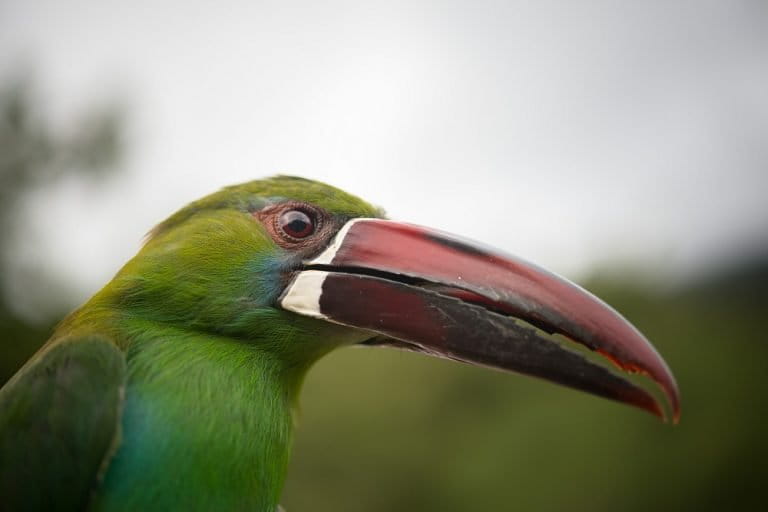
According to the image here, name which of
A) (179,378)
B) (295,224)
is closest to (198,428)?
(179,378)

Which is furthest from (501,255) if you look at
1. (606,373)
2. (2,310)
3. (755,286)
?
(755,286)

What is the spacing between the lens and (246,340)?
209cm

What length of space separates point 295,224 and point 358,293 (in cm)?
38

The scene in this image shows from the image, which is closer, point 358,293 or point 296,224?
point 358,293

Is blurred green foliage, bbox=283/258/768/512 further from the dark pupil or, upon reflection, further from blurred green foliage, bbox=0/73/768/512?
the dark pupil

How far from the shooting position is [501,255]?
2031mm

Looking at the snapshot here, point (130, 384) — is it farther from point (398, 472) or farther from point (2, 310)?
point (398, 472)

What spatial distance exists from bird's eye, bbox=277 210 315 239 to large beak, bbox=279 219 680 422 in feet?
0.40

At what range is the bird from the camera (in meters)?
1.75

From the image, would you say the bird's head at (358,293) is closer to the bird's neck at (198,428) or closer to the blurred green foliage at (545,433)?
the bird's neck at (198,428)

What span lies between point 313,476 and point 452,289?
39.9 ft

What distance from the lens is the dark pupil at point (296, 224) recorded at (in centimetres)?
223

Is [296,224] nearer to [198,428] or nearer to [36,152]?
[198,428]

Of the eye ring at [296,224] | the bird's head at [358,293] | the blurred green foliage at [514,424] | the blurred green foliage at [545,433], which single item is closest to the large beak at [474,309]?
the bird's head at [358,293]
